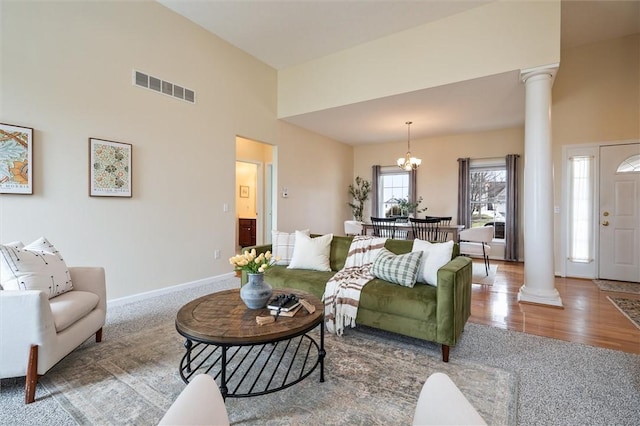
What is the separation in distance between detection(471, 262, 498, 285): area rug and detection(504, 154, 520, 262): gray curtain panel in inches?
32.5

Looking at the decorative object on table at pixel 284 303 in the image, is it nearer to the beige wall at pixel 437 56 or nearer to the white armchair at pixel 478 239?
the beige wall at pixel 437 56

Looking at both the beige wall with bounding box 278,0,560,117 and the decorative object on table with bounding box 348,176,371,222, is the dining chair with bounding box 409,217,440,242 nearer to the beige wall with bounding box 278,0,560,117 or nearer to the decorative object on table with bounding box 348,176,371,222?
the beige wall with bounding box 278,0,560,117

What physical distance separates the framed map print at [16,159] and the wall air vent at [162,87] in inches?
49.1

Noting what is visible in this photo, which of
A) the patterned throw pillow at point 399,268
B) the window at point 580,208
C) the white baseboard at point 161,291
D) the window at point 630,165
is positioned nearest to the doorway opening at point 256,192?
the white baseboard at point 161,291

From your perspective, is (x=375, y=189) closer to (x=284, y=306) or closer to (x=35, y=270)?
(x=284, y=306)

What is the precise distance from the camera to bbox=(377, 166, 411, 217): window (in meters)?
7.50

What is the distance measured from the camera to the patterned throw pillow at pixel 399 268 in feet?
8.18

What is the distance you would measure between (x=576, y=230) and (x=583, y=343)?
3113 millimetres

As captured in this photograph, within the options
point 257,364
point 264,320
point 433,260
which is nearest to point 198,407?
point 264,320

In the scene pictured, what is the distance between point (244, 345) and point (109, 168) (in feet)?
9.35

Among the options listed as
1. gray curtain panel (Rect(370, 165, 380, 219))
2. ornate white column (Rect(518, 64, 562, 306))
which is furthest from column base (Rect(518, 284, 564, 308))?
gray curtain panel (Rect(370, 165, 380, 219))

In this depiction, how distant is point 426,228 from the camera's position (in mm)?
4910

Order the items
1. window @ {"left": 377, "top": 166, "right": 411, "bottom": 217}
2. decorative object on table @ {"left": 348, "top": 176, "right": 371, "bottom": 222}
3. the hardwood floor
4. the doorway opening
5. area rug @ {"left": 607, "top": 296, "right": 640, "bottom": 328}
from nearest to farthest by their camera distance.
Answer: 1. the hardwood floor
2. area rug @ {"left": 607, "top": 296, "right": 640, "bottom": 328}
3. the doorway opening
4. window @ {"left": 377, "top": 166, "right": 411, "bottom": 217}
5. decorative object on table @ {"left": 348, "top": 176, "right": 371, "bottom": 222}

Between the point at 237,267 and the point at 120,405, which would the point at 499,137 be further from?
the point at 120,405
